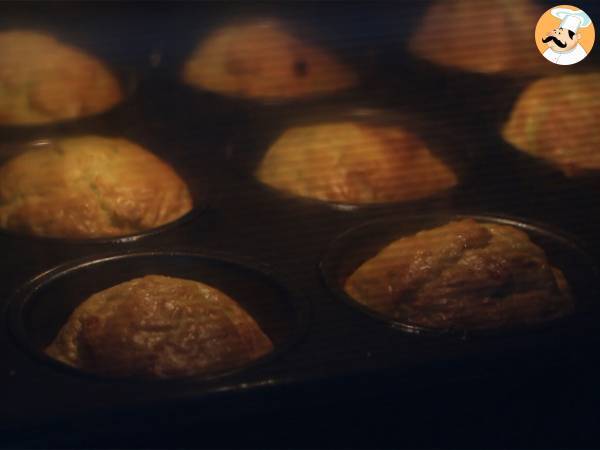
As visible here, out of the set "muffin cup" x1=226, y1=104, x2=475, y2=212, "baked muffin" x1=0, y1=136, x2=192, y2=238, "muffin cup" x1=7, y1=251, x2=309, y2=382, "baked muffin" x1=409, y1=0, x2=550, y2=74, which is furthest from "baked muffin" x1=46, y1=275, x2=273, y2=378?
"baked muffin" x1=409, y1=0, x2=550, y2=74

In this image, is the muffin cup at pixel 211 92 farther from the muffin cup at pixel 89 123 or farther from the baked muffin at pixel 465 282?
the baked muffin at pixel 465 282

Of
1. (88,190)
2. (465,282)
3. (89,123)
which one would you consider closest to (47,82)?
(89,123)

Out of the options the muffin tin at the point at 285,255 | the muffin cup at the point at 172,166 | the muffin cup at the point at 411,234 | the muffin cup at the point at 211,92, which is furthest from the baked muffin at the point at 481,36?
the muffin cup at the point at 172,166

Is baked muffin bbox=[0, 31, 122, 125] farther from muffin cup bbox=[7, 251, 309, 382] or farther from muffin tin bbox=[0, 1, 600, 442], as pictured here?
muffin cup bbox=[7, 251, 309, 382]

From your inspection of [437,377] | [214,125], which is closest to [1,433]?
[437,377]

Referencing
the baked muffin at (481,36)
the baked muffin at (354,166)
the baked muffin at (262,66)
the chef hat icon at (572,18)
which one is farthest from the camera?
the baked muffin at (354,166)

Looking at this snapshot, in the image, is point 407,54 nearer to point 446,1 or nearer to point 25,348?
point 446,1
